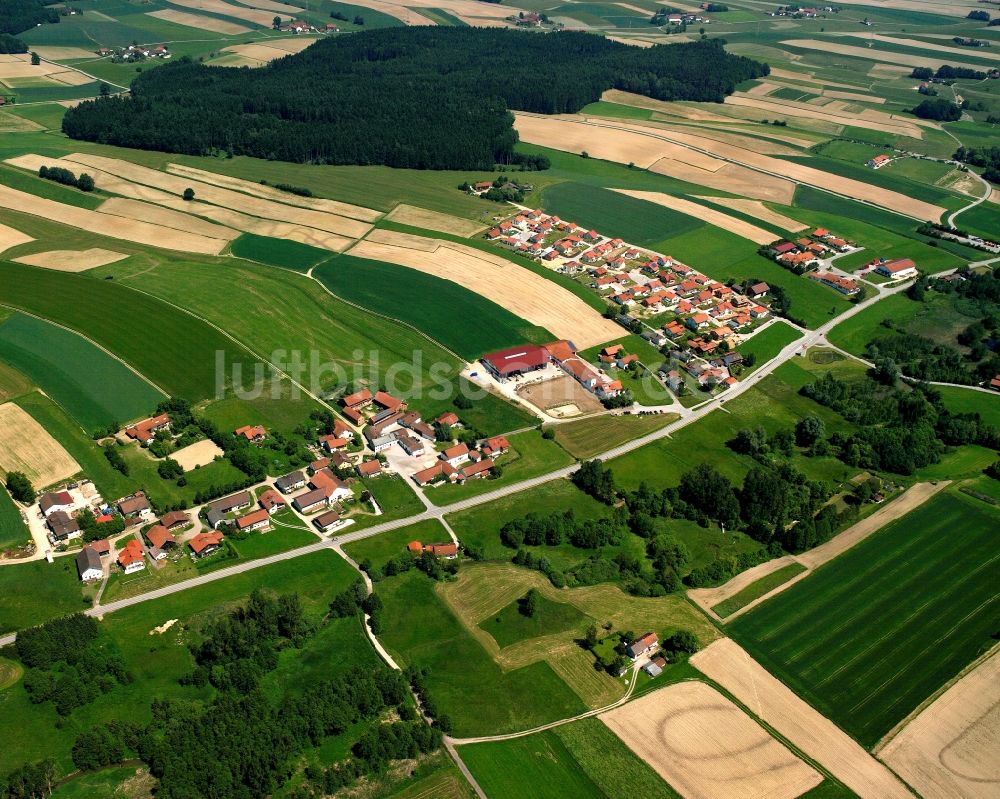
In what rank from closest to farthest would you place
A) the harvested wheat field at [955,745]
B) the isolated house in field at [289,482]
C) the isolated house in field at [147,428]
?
1. the harvested wheat field at [955,745]
2. the isolated house in field at [289,482]
3. the isolated house in field at [147,428]

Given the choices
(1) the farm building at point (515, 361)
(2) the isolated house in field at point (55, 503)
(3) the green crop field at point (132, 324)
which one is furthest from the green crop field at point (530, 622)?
(3) the green crop field at point (132, 324)

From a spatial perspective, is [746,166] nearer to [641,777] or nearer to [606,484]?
[606,484]

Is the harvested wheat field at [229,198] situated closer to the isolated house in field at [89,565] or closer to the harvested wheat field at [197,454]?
the harvested wheat field at [197,454]

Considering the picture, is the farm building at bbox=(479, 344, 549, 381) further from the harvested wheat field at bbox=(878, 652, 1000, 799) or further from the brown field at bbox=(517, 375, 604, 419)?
the harvested wheat field at bbox=(878, 652, 1000, 799)

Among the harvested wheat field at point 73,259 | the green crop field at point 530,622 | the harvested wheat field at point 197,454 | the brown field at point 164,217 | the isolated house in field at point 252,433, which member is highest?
the brown field at point 164,217

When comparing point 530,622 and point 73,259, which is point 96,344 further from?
point 530,622

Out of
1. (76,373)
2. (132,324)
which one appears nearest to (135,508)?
(76,373)
